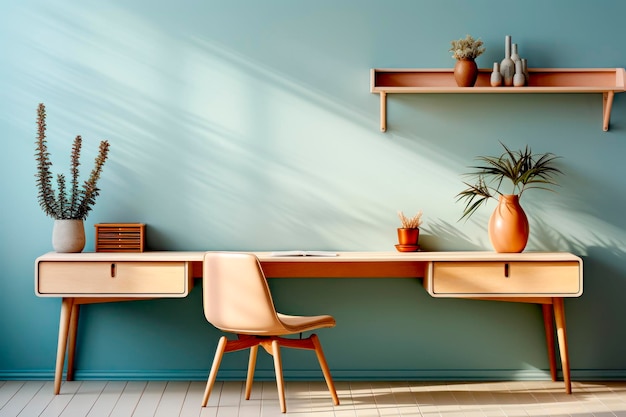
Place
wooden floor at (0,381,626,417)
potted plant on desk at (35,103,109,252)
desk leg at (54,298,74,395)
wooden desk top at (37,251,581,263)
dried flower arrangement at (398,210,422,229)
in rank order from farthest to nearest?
dried flower arrangement at (398,210,422,229), potted plant on desk at (35,103,109,252), desk leg at (54,298,74,395), wooden desk top at (37,251,581,263), wooden floor at (0,381,626,417)

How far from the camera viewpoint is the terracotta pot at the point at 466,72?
404 cm

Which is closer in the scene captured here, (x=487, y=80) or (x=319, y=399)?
(x=319, y=399)

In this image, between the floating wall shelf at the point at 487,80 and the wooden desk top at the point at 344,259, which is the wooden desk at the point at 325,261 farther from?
the floating wall shelf at the point at 487,80

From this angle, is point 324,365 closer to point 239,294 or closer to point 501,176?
point 239,294

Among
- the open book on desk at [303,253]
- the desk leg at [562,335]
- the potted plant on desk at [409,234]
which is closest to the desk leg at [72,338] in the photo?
the open book on desk at [303,253]

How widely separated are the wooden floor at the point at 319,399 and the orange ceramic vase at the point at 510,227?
784mm

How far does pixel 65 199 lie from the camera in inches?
162

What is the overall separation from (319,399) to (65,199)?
68.6 inches

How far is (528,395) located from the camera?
13.0 feet

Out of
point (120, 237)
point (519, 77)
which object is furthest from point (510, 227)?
point (120, 237)

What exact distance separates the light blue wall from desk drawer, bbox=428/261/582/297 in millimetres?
438

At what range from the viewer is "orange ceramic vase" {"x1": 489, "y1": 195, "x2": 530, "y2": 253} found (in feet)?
13.0

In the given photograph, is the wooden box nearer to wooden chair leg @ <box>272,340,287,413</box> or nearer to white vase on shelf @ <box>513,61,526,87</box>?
wooden chair leg @ <box>272,340,287,413</box>

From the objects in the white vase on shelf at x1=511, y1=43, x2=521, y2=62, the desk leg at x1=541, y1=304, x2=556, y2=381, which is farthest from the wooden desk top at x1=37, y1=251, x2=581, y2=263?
the white vase on shelf at x1=511, y1=43, x2=521, y2=62
